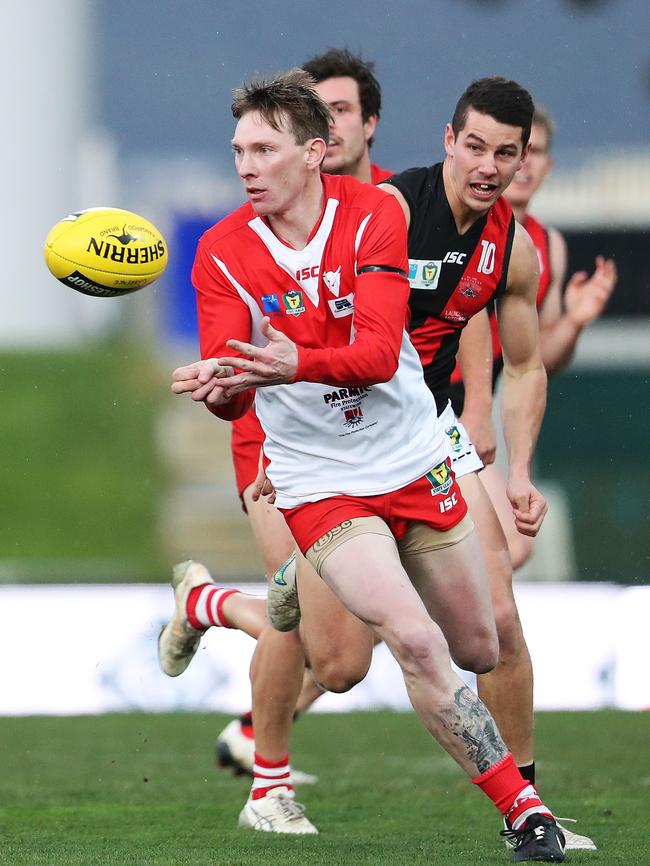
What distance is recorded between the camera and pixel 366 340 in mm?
4703

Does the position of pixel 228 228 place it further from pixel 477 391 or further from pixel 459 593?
pixel 477 391

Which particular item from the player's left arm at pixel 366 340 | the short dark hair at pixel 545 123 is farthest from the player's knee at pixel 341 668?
the short dark hair at pixel 545 123

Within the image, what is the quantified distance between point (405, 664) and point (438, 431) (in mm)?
863

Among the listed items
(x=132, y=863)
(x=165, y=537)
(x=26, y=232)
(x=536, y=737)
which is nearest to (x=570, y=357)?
(x=536, y=737)

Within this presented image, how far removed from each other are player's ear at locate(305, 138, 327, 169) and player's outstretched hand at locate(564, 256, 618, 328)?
117 inches

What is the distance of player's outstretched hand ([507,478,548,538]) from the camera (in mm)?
5629

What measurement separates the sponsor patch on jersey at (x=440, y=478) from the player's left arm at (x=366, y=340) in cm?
50

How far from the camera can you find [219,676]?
33.6ft

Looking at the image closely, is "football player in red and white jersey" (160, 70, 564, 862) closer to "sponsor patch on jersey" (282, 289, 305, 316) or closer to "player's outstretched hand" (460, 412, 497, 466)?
"sponsor patch on jersey" (282, 289, 305, 316)

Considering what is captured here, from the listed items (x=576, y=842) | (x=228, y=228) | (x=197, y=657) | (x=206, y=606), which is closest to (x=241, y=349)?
(x=228, y=228)

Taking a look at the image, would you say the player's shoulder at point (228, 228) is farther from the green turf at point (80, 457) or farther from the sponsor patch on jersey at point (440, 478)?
the green turf at point (80, 457)

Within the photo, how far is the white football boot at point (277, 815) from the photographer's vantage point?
577cm

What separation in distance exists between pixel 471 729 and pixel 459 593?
0.54m

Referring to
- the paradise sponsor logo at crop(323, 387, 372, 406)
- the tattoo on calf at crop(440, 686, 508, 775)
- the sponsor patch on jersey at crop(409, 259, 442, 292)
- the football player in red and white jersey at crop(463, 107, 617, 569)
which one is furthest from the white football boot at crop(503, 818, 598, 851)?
the football player in red and white jersey at crop(463, 107, 617, 569)
